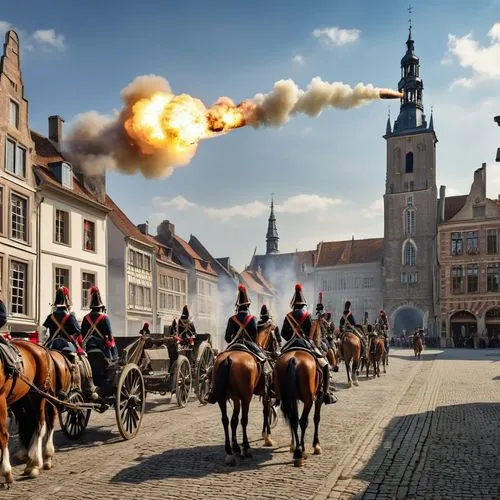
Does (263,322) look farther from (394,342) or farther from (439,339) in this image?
(394,342)

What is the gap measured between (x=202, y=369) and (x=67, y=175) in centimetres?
1642

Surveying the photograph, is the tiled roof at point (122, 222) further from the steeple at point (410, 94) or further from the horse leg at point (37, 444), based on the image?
the steeple at point (410, 94)

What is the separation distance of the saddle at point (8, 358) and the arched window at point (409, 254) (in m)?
63.8

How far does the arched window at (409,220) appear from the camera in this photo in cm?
6812

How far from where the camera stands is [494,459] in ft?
27.5

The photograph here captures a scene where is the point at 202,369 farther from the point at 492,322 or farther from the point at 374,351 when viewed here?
the point at 492,322

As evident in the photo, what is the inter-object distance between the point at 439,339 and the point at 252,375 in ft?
169

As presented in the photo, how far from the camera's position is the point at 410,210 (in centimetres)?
6844

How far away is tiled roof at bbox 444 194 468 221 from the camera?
6123 centimetres

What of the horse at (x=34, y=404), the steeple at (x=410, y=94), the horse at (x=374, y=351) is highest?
the steeple at (x=410, y=94)

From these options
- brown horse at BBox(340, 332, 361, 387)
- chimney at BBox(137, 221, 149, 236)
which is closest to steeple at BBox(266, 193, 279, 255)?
chimney at BBox(137, 221, 149, 236)

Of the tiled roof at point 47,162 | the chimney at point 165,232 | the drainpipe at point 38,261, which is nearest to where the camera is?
the drainpipe at point 38,261

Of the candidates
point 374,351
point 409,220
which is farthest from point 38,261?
point 409,220

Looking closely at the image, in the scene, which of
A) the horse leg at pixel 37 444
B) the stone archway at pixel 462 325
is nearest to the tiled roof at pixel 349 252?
the stone archway at pixel 462 325
